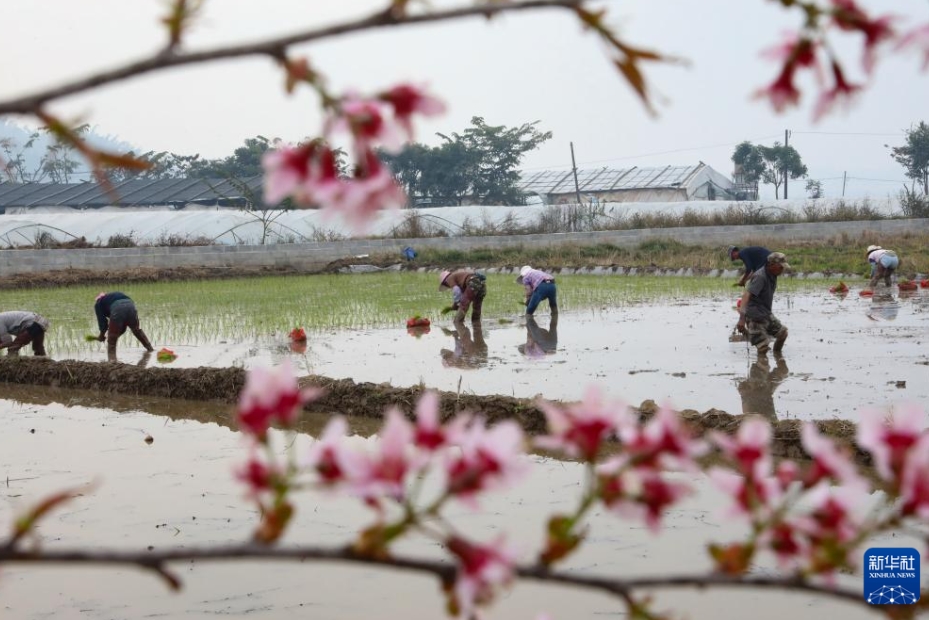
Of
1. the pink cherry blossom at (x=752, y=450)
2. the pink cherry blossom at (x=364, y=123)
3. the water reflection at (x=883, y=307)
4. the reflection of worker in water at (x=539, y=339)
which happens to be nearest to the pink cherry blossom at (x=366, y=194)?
the pink cherry blossom at (x=364, y=123)

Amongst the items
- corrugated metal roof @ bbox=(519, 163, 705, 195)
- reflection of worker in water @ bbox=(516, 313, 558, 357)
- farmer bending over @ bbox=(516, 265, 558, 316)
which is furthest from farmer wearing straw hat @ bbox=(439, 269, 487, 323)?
corrugated metal roof @ bbox=(519, 163, 705, 195)

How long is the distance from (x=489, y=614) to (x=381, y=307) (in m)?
12.8

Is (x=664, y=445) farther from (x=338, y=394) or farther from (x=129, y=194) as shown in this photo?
(x=129, y=194)

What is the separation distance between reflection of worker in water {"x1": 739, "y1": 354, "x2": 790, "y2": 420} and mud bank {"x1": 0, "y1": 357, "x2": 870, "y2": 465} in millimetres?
800

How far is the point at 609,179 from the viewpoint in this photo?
51.1m

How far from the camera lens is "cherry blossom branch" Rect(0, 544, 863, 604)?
2.92 feet

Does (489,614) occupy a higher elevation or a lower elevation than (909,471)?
lower

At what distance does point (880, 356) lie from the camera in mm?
10383

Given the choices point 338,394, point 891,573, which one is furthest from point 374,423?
point 891,573

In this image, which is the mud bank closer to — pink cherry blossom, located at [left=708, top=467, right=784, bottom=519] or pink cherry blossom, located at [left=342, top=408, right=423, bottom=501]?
pink cherry blossom, located at [left=708, top=467, right=784, bottom=519]

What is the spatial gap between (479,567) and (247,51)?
18.6 inches

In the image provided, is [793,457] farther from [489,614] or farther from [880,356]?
[880,356]

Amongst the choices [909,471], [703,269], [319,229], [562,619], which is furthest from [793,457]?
[319,229]

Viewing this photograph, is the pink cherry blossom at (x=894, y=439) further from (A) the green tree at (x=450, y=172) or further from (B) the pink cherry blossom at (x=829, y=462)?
(A) the green tree at (x=450, y=172)
